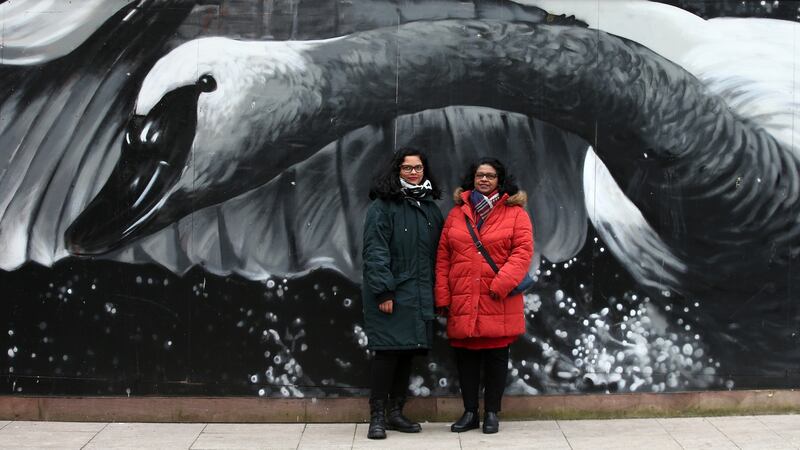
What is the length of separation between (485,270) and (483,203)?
0.42 meters

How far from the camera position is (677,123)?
271 inches

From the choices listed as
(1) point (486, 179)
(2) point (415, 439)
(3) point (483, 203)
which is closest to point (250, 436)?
(2) point (415, 439)

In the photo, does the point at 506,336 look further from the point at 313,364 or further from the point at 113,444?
the point at 113,444

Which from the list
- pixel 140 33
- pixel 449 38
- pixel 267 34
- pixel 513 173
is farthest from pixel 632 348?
pixel 140 33

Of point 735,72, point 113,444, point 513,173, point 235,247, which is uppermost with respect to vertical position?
point 735,72

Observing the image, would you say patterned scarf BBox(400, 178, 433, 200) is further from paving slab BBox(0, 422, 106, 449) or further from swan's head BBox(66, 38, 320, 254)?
paving slab BBox(0, 422, 106, 449)

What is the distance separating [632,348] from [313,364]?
2083 mm

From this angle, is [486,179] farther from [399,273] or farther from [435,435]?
[435,435]

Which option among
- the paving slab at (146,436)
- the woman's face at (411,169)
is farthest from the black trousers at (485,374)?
the paving slab at (146,436)

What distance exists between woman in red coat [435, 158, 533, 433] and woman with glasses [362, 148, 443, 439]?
0.13 meters

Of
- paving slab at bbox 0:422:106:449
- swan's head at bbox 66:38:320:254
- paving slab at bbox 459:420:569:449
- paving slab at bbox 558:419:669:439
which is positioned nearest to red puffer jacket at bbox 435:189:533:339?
paving slab at bbox 459:420:569:449

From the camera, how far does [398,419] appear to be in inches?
261

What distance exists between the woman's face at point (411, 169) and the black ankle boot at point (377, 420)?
4.55 ft

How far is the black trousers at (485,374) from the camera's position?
21.6 feet
